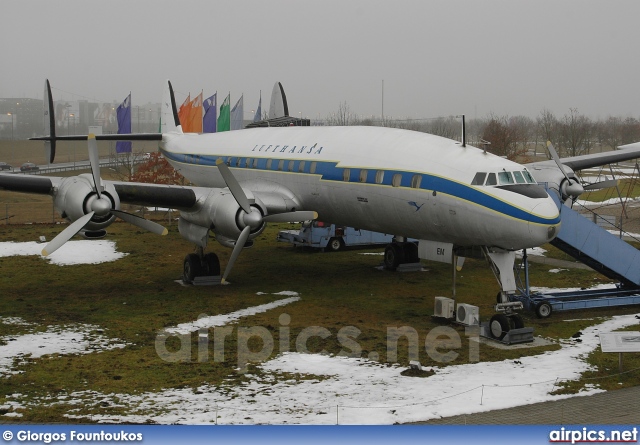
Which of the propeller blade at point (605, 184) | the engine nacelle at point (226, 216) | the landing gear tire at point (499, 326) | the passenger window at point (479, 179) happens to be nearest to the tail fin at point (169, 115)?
the engine nacelle at point (226, 216)

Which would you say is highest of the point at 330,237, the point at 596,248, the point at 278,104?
the point at 278,104

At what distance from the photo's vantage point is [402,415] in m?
12.7

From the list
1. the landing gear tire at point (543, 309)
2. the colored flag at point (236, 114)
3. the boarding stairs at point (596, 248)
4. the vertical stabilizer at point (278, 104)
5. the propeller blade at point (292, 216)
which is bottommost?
the landing gear tire at point (543, 309)

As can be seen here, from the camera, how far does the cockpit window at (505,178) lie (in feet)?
60.4

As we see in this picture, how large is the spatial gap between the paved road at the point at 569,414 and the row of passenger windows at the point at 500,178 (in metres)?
6.33

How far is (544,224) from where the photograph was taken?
57.3 feet

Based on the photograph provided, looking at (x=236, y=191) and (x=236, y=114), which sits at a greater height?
(x=236, y=114)

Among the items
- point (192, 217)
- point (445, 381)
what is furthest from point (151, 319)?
point (445, 381)

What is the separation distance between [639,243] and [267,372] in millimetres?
24690

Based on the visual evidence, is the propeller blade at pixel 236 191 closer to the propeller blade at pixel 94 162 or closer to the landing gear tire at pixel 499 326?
the propeller blade at pixel 94 162

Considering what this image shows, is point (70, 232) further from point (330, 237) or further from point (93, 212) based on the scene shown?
point (330, 237)
